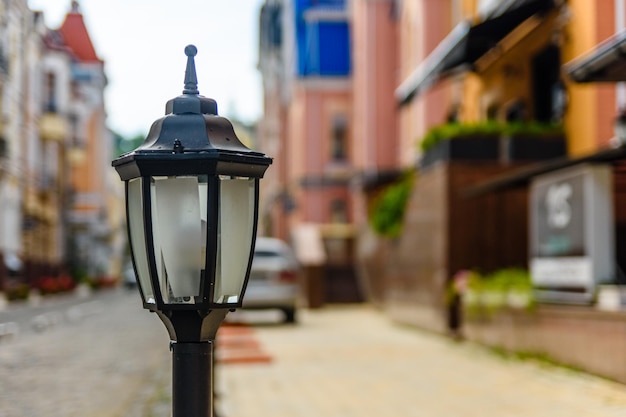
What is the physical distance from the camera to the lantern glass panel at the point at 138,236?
329 cm

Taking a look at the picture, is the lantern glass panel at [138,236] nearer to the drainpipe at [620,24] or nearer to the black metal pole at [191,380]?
the black metal pole at [191,380]

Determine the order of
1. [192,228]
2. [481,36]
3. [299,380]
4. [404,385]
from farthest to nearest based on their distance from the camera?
[481,36]
[299,380]
[404,385]
[192,228]

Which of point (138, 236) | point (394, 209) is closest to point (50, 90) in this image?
point (138, 236)

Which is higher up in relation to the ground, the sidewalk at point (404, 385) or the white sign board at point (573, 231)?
the white sign board at point (573, 231)

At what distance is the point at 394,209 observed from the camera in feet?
69.3

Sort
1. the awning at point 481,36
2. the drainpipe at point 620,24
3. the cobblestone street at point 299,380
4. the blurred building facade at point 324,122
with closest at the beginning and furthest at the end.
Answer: the cobblestone street at point 299,380, the drainpipe at point 620,24, the awning at point 481,36, the blurred building facade at point 324,122

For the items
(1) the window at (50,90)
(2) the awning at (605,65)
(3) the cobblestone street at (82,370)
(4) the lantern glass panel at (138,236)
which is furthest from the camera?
(2) the awning at (605,65)

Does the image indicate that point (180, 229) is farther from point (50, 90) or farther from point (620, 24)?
point (620, 24)

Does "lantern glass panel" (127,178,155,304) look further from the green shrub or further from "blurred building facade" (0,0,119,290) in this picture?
the green shrub

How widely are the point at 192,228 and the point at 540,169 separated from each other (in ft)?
31.7

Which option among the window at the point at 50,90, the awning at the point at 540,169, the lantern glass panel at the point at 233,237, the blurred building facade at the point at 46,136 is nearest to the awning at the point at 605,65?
the awning at the point at 540,169

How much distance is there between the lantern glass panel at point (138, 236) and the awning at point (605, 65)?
208 inches

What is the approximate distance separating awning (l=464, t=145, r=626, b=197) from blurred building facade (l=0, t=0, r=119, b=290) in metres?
4.81

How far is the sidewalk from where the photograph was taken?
847 cm
